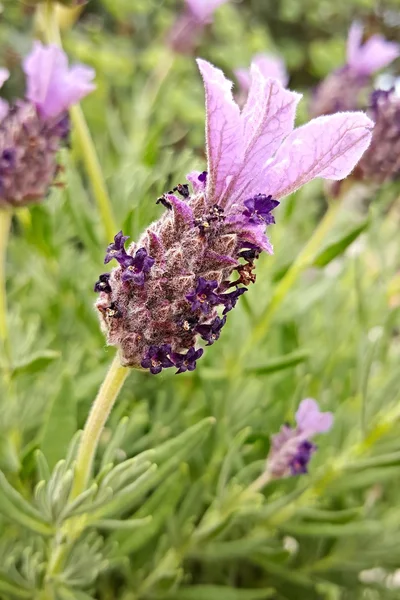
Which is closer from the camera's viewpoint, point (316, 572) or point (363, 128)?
point (363, 128)

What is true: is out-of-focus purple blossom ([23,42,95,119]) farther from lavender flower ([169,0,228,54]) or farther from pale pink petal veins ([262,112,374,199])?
lavender flower ([169,0,228,54])

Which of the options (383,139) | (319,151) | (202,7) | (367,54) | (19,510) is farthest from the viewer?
(202,7)

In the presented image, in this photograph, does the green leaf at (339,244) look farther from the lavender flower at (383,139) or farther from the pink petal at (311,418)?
the pink petal at (311,418)

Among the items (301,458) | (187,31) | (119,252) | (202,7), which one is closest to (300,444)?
(301,458)

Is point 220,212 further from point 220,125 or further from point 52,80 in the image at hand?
point 52,80

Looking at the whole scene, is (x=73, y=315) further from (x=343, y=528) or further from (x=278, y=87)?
(x=278, y=87)

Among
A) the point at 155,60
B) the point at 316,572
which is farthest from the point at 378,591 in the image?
the point at 155,60

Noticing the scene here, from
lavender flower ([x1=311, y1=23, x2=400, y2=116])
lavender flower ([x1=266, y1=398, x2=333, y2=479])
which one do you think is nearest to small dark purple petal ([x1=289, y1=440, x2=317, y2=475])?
lavender flower ([x1=266, y1=398, x2=333, y2=479])
